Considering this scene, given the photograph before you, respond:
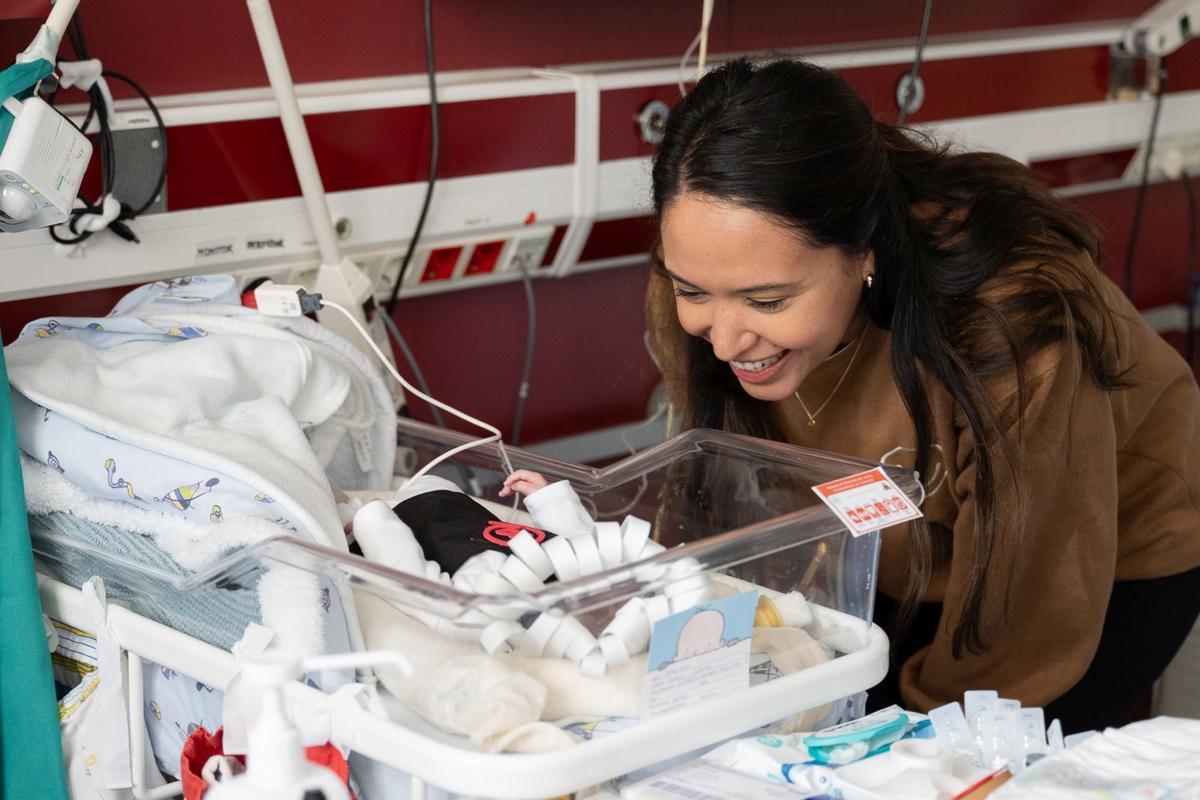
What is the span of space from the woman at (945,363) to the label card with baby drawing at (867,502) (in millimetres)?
285

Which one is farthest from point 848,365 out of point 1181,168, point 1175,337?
point 1175,337

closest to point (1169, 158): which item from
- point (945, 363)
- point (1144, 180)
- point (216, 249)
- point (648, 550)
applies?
point (1144, 180)

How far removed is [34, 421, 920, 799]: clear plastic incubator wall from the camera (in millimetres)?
979

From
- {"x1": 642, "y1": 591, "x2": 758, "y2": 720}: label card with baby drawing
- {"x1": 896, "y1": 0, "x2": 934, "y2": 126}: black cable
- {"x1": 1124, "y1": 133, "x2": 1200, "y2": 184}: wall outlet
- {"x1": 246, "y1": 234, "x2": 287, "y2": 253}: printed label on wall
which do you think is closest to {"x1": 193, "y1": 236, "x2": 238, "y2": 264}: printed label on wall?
{"x1": 246, "y1": 234, "x2": 287, "y2": 253}: printed label on wall

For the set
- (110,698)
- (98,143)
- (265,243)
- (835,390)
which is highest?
(98,143)

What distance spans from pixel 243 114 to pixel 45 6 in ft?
1.13

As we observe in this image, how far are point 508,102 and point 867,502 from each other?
1.06 metres

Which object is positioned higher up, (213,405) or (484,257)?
(484,257)

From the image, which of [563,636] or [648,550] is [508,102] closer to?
[648,550]

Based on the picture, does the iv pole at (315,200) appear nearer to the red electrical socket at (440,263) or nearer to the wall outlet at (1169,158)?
the red electrical socket at (440,263)

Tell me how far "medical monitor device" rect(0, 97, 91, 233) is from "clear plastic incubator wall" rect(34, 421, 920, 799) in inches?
12.2

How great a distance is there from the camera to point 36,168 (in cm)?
126

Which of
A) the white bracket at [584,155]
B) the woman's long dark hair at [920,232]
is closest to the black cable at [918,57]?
the white bracket at [584,155]

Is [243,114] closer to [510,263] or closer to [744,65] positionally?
[510,263]
